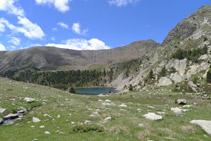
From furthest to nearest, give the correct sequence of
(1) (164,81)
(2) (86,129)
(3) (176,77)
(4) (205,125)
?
(1) (164,81) < (3) (176,77) < (4) (205,125) < (2) (86,129)

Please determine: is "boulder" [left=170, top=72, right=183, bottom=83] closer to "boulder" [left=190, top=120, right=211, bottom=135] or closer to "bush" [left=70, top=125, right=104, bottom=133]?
"boulder" [left=190, top=120, right=211, bottom=135]

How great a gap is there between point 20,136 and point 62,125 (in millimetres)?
3995

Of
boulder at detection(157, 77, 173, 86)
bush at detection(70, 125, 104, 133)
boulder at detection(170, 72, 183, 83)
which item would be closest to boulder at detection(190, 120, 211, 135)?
bush at detection(70, 125, 104, 133)

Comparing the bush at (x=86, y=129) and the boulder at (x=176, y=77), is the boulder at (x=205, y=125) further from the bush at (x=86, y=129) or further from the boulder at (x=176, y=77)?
the boulder at (x=176, y=77)

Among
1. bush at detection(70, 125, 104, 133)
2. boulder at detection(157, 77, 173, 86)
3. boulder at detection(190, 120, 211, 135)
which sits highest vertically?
boulder at detection(157, 77, 173, 86)

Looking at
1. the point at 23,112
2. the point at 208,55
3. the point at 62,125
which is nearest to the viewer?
the point at 62,125

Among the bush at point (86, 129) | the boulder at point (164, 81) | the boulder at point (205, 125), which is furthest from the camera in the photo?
the boulder at point (164, 81)

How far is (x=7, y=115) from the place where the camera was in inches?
711

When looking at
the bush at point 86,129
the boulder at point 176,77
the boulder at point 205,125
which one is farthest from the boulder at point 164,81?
the bush at point 86,129

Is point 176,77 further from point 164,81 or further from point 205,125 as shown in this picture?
point 205,125

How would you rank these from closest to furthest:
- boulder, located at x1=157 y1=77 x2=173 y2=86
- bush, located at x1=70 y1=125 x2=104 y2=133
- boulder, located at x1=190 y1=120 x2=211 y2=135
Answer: boulder, located at x1=190 y1=120 x2=211 y2=135
bush, located at x1=70 y1=125 x2=104 y2=133
boulder, located at x1=157 y1=77 x2=173 y2=86

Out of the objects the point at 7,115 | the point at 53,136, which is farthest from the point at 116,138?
the point at 7,115

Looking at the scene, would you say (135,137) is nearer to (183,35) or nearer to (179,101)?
(179,101)

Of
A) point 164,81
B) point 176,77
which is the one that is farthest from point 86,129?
point 176,77
